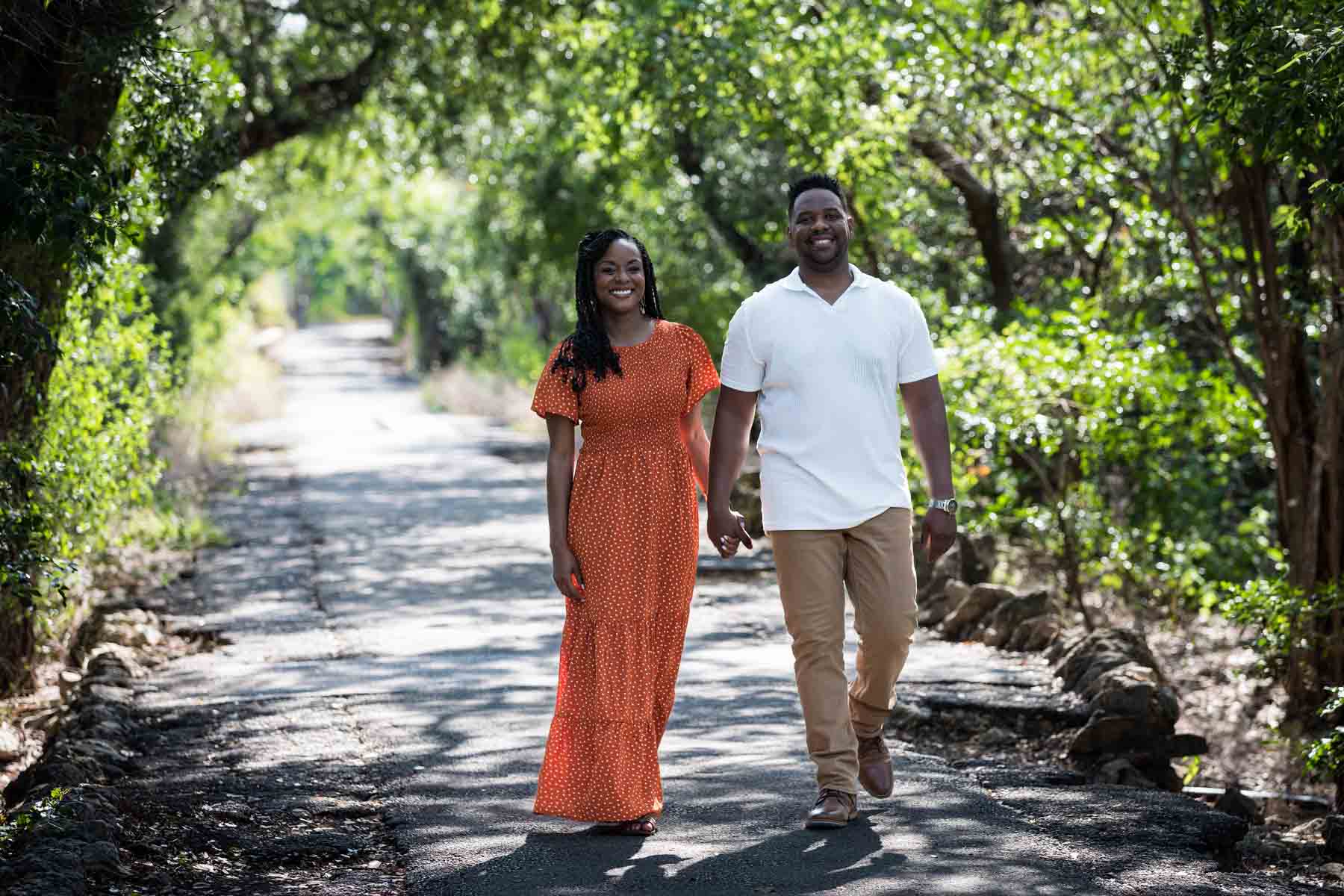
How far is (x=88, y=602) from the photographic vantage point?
433 inches

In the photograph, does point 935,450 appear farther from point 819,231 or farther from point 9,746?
point 9,746

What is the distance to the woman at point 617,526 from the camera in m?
5.67

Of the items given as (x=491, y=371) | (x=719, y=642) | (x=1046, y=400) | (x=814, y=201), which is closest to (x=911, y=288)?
(x=1046, y=400)

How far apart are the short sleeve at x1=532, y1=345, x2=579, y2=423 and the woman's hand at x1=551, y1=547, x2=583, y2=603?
458 millimetres

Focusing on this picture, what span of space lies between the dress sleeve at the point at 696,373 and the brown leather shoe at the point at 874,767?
52.5 inches

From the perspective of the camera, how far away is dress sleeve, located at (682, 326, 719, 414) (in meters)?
5.86

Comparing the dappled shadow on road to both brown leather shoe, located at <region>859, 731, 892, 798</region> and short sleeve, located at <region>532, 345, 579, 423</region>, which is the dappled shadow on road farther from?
short sleeve, located at <region>532, 345, 579, 423</region>

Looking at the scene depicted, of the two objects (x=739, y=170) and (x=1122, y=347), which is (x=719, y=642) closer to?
(x=1122, y=347)

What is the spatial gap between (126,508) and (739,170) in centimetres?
825

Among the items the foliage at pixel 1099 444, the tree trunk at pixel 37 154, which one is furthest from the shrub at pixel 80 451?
the foliage at pixel 1099 444

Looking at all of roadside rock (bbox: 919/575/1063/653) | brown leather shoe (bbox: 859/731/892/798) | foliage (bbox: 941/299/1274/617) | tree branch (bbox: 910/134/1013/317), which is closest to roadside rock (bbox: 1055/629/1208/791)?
brown leather shoe (bbox: 859/731/892/798)

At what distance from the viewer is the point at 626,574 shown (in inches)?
227

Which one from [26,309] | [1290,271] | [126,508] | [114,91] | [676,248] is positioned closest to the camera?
[26,309]

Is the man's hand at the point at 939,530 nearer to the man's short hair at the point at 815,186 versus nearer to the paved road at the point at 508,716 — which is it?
the paved road at the point at 508,716
